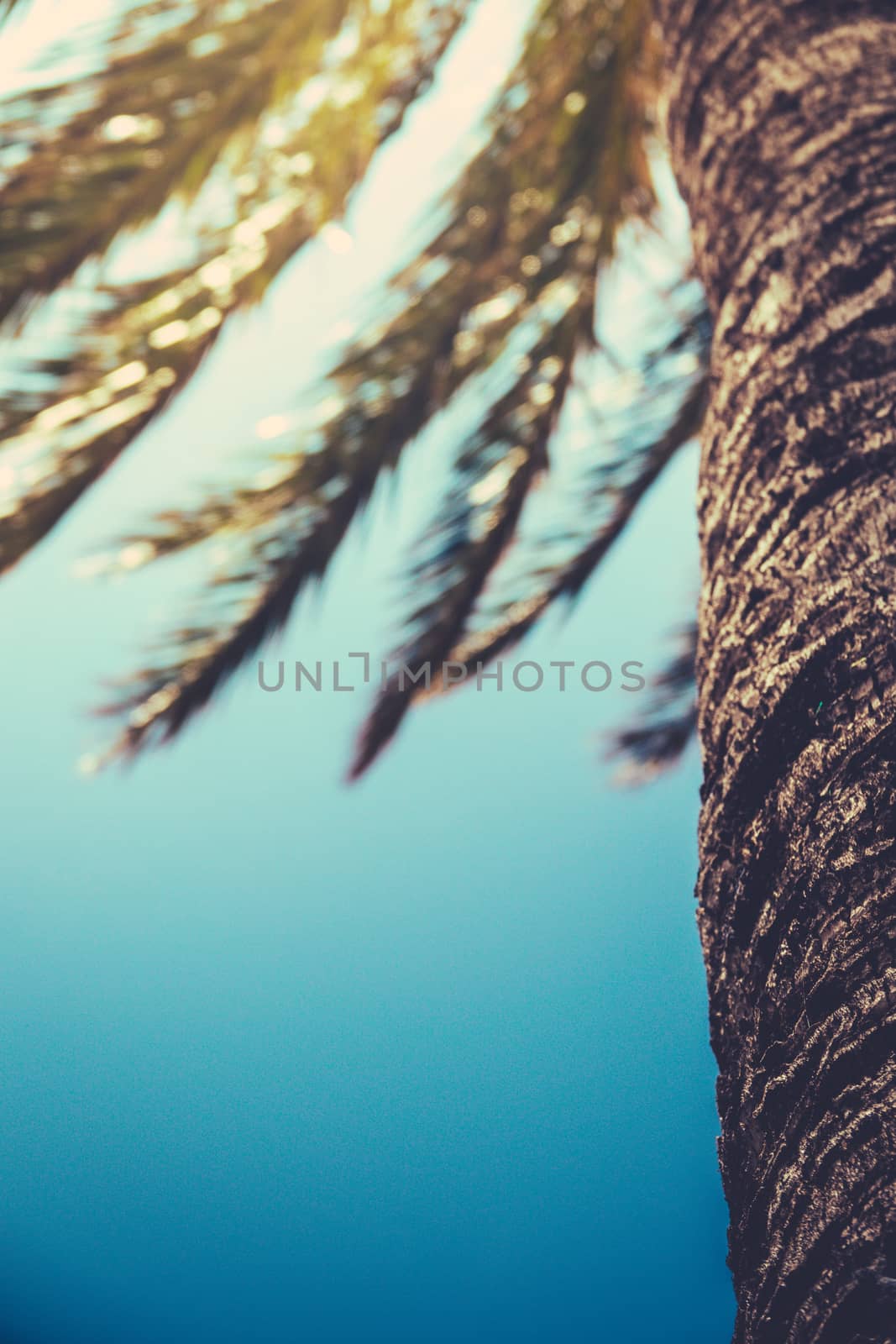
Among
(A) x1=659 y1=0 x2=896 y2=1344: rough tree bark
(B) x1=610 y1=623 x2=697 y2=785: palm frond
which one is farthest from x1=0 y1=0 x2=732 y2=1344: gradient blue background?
(A) x1=659 y1=0 x2=896 y2=1344: rough tree bark

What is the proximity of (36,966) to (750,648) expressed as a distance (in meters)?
7.46

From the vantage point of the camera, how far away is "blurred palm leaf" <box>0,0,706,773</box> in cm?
308

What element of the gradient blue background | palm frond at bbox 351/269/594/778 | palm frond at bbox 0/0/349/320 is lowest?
the gradient blue background

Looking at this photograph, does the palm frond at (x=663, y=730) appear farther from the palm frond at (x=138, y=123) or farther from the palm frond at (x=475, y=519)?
the palm frond at (x=138, y=123)

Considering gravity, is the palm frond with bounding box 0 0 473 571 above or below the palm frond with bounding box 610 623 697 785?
above

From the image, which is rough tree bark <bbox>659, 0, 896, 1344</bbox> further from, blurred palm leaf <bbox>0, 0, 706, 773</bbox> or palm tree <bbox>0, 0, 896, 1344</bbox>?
blurred palm leaf <bbox>0, 0, 706, 773</bbox>

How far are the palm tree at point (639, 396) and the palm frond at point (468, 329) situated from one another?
0.04ft

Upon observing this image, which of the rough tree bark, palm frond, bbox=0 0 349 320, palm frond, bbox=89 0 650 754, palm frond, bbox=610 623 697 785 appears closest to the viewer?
the rough tree bark

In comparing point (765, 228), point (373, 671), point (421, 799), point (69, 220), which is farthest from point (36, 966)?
point (765, 228)

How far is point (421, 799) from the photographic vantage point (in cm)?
781

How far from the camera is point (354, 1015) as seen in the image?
6.86 metres

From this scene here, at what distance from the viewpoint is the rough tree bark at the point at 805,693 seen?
28.0 inches

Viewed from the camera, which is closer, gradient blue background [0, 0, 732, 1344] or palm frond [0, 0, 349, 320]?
palm frond [0, 0, 349, 320]

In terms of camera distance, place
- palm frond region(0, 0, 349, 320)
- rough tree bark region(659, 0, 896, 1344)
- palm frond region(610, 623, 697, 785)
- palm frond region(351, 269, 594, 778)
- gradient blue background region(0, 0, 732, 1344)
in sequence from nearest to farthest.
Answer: rough tree bark region(659, 0, 896, 1344) → palm frond region(0, 0, 349, 320) → palm frond region(351, 269, 594, 778) → palm frond region(610, 623, 697, 785) → gradient blue background region(0, 0, 732, 1344)
